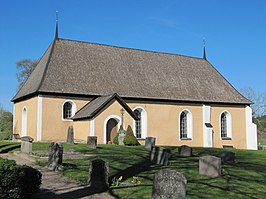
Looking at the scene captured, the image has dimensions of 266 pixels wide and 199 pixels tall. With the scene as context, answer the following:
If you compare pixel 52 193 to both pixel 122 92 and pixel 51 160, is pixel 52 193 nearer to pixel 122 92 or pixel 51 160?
pixel 51 160

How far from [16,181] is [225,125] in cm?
3009

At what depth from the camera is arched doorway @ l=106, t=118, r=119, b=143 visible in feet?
87.9

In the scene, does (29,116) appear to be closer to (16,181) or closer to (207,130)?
(207,130)

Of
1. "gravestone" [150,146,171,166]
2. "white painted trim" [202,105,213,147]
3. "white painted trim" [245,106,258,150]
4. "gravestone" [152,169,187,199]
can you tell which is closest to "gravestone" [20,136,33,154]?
"gravestone" [150,146,171,166]

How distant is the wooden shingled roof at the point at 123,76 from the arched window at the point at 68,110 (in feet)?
3.55

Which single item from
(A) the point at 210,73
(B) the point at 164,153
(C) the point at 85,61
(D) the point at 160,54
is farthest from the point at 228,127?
(B) the point at 164,153

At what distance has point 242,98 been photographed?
117 ft

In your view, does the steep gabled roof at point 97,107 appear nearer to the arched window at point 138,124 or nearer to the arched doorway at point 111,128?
the arched doorway at point 111,128

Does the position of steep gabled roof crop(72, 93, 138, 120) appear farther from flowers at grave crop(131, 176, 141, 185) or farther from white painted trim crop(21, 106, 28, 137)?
flowers at grave crop(131, 176, 141, 185)

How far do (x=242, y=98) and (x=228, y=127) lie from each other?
3677 millimetres

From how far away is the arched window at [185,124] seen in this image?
107 feet

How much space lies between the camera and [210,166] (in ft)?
39.0

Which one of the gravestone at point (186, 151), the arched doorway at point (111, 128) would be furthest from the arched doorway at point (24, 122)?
the gravestone at point (186, 151)

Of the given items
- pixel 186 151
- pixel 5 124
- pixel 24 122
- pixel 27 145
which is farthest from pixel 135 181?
pixel 5 124
